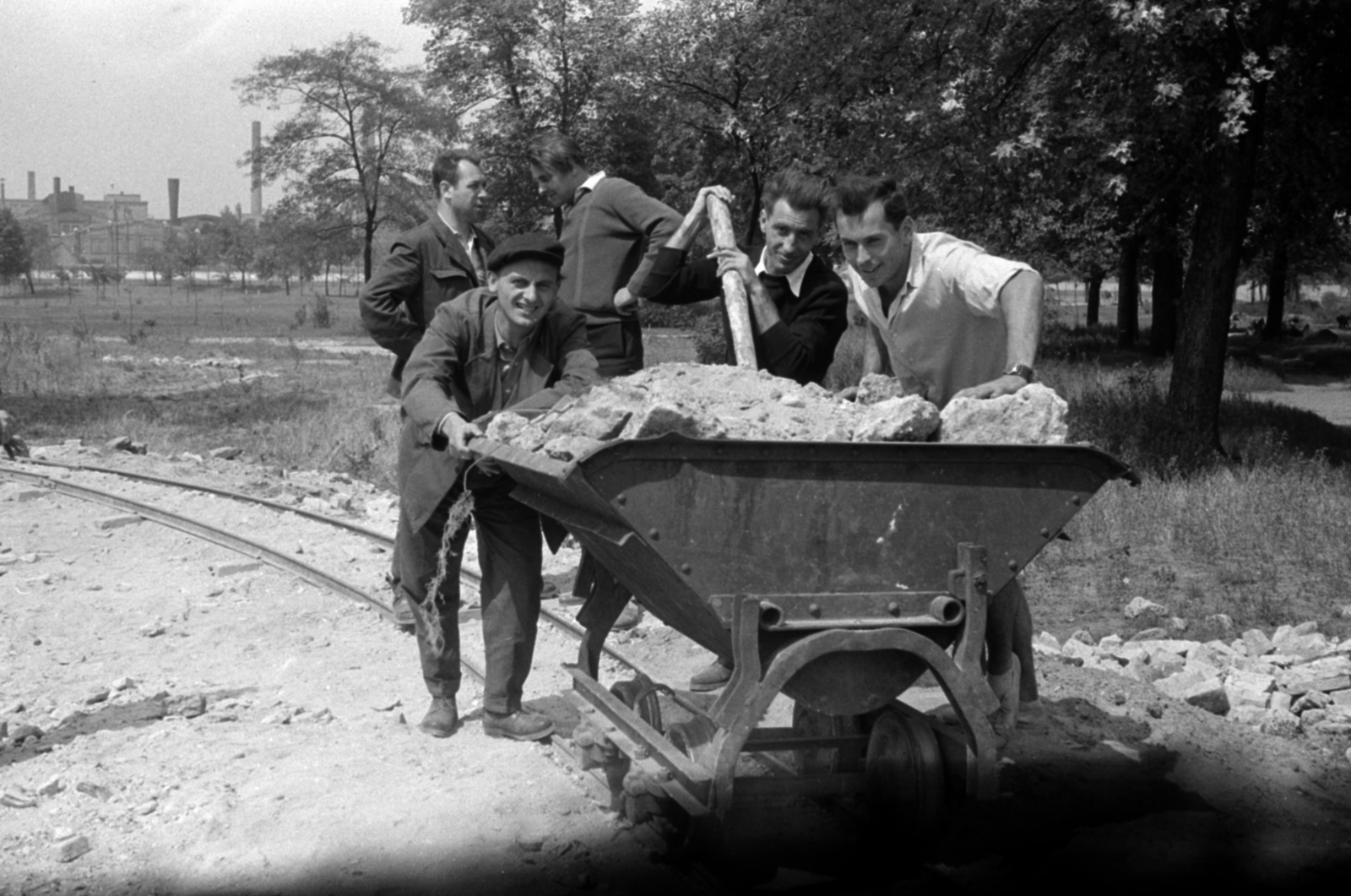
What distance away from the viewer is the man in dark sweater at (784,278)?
204 inches

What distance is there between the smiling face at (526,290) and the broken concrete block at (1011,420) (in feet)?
5.53

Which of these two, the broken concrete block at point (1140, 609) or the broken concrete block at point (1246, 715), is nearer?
the broken concrete block at point (1246, 715)

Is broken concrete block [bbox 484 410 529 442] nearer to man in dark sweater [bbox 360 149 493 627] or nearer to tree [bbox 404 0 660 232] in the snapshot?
man in dark sweater [bbox 360 149 493 627]

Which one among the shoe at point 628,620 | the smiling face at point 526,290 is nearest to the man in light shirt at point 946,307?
the smiling face at point 526,290

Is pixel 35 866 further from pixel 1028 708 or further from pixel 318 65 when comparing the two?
pixel 318 65

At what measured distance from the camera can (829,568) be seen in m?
3.75

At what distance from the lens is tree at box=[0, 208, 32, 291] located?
7225 centimetres

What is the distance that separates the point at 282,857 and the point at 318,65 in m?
43.7

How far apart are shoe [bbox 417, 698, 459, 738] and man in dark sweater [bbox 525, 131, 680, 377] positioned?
5.41 feet

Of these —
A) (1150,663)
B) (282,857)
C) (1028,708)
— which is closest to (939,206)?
(1150,663)

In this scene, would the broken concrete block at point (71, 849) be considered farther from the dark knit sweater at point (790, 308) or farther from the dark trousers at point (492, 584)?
the dark knit sweater at point (790, 308)

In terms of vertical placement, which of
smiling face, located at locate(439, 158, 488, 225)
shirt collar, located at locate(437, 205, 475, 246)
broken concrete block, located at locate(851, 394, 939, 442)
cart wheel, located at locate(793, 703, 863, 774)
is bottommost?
cart wheel, located at locate(793, 703, 863, 774)

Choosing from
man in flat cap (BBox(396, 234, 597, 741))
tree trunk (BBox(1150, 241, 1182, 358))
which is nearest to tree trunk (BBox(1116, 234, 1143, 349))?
tree trunk (BBox(1150, 241, 1182, 358))

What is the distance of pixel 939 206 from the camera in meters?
13.2
